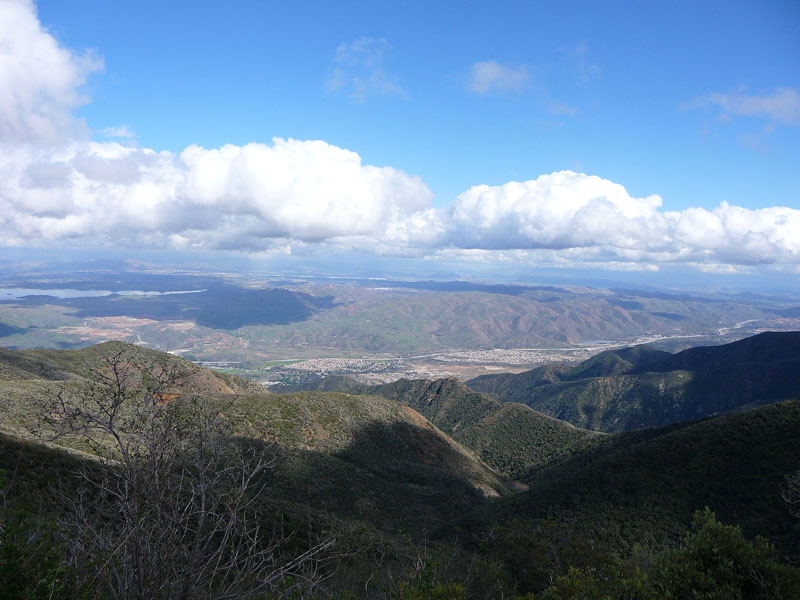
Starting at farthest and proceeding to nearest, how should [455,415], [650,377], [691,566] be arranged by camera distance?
[650,377] → [455,415] → [691,566]

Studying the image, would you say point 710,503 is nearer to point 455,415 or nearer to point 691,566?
point 691,566

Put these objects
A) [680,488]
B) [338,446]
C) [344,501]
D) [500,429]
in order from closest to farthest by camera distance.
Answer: [680,488] < [344,501] < [338,446] < [500,429]

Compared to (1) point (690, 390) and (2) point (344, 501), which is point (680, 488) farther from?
(1) point (690, 390)

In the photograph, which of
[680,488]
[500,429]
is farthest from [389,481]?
[500,429]

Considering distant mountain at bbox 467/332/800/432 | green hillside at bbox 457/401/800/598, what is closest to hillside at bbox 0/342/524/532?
green hillside at bbox 457/401/800/598

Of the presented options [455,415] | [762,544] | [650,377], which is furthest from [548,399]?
[762,544]

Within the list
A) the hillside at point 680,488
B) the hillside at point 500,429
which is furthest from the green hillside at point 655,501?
the hillside at point 500,429

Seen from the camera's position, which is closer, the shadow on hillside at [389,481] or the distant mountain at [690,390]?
the shadow on hillside at [389,481]

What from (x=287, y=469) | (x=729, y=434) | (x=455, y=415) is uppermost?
(x=729, y=434)

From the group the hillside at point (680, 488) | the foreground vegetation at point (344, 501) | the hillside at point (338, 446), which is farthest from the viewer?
the hillside at point (338, 446)

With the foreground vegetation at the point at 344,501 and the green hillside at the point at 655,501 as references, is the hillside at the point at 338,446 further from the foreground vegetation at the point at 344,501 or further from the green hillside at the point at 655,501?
the green hillside at the point at 655,501

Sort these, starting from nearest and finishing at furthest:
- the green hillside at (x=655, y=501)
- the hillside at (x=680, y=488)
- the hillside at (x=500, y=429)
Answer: the green hillside at (x=655, y=501), the hillside at (x=680, y=488), the hillside at (x=500, y=429)
